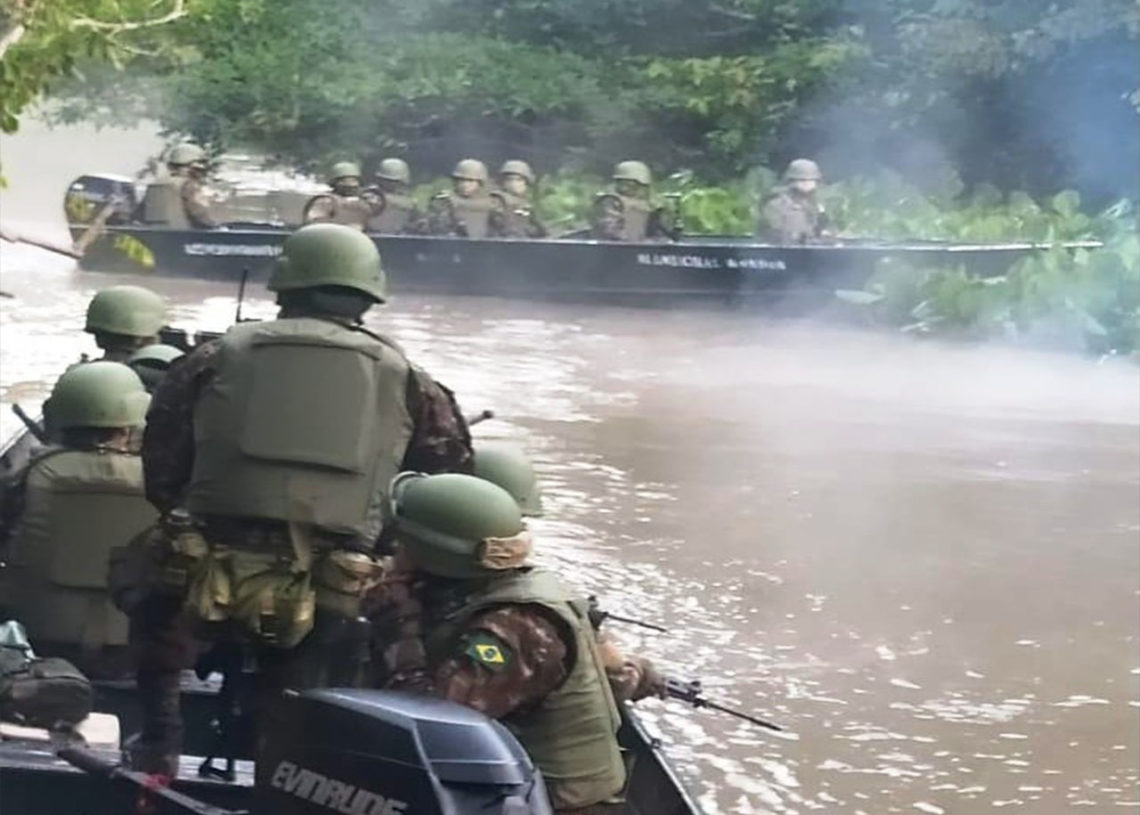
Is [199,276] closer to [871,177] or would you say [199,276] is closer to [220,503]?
[871,177]

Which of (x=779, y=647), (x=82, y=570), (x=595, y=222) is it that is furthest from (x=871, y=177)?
(x=82, y=570)

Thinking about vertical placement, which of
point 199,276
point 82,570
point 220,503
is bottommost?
point 199,276

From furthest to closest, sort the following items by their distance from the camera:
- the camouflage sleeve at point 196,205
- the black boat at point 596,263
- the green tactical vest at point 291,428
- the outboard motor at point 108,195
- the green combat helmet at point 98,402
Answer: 1. the outboard motor at point 108,195
2. the camouflage sleeve at point 196,205
3. the black boat at point 596,263
4. the green combat helmet at point 98,402
5. the green tactical vest at point 291,428

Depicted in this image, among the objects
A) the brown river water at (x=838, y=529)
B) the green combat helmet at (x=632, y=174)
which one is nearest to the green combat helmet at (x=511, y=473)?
the brown river water at (x=838, y=529)

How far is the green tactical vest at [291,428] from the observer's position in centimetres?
497

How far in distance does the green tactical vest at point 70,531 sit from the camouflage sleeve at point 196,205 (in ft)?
53.4

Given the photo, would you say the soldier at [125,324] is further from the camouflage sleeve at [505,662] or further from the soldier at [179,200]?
the soldier at [179,200]

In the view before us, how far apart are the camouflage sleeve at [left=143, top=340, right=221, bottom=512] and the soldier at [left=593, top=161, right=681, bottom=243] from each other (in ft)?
54.1

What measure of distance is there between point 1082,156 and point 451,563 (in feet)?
79.6

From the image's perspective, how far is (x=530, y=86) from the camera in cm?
3119

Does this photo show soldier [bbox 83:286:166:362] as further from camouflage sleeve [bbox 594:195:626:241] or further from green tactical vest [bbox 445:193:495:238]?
green tactical vest [bbox 445:193:495:238]

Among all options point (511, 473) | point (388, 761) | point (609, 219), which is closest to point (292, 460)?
point (511, 473)

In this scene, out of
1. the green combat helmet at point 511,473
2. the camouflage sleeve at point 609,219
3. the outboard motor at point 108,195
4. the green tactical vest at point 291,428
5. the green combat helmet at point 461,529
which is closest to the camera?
the green combat helmet at point 461,529

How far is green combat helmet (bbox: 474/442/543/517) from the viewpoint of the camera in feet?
18.8
